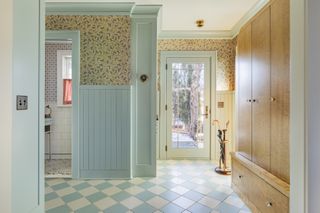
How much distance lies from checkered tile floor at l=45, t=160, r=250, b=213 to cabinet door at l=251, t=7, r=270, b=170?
0.73 m

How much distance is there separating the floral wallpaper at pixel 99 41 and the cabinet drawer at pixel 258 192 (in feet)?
7.02

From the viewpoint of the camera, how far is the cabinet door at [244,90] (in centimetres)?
256

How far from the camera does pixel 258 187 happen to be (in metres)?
2.19

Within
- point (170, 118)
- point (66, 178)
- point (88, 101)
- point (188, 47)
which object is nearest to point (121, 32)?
point (88, 101)

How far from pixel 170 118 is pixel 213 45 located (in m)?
1.82

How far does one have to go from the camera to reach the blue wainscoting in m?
3.41

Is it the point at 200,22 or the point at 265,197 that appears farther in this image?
the point at 200,22

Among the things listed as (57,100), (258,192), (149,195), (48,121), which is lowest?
(149,195)
